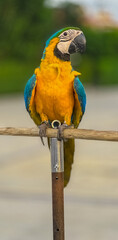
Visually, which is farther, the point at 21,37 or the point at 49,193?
the point at 21,37

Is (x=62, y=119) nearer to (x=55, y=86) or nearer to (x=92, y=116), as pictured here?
(x=55, y=86)

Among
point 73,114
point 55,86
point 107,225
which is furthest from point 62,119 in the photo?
point 107,225

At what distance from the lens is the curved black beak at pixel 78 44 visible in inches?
92.5

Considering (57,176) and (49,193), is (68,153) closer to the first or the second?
(57,176)

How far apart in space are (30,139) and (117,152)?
1758 mm

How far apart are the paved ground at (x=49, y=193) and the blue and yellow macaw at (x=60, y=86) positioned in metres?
1.20

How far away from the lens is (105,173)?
518 cm

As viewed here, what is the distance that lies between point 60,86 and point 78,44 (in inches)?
10.7

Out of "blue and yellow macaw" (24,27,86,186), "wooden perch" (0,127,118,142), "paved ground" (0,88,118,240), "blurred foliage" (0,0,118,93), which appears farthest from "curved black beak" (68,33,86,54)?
"blurred foliage" (0,0,118,93)

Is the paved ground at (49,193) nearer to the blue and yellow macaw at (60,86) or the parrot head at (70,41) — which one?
the blue and yellow macaw at (60,86)

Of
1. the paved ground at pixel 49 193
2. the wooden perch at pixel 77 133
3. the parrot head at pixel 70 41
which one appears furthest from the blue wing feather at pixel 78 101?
the paved ground at pixel 49 193

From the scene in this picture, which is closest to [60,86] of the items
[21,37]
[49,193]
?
[49,193]

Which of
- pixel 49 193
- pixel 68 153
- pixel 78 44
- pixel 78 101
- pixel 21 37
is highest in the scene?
pixel 21 37

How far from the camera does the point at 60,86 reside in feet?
8.35
